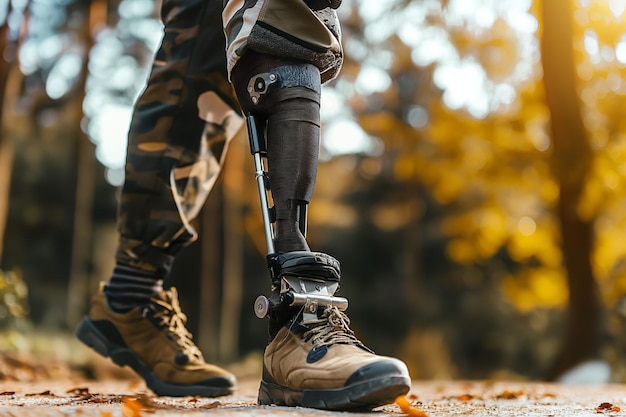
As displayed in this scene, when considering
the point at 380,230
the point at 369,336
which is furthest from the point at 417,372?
the point at 380,230

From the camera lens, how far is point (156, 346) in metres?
2.12

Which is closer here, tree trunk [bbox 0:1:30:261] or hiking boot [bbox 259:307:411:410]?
hiking boot [bbox 259:307:411:410]

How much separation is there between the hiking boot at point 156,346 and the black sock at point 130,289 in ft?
0.07

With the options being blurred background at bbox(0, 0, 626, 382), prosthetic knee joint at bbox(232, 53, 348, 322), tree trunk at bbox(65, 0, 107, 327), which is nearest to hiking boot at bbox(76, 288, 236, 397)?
prosthetic knee joint at bbox(232, 53, 348, 322)

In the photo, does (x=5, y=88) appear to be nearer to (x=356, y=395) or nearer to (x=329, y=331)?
(x=329, y=331)

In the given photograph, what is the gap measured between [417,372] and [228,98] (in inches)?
434

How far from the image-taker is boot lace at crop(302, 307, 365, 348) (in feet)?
5.02

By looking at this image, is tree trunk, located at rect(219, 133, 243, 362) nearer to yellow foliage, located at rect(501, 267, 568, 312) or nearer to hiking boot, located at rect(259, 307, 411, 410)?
yellow foliage, located at rect(501, 267, 568, 312)

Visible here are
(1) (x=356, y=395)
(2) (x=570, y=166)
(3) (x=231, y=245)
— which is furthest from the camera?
(3) (x=231, y=245)

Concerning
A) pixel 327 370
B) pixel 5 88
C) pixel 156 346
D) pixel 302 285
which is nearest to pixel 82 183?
pixel 5 88

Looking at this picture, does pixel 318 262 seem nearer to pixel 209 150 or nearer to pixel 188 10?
pixel 209 150

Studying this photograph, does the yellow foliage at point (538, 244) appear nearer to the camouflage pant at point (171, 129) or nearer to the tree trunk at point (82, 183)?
the tree trunk at point (82, 183)

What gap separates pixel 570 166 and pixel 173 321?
5878mm

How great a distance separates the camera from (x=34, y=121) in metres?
14.0
